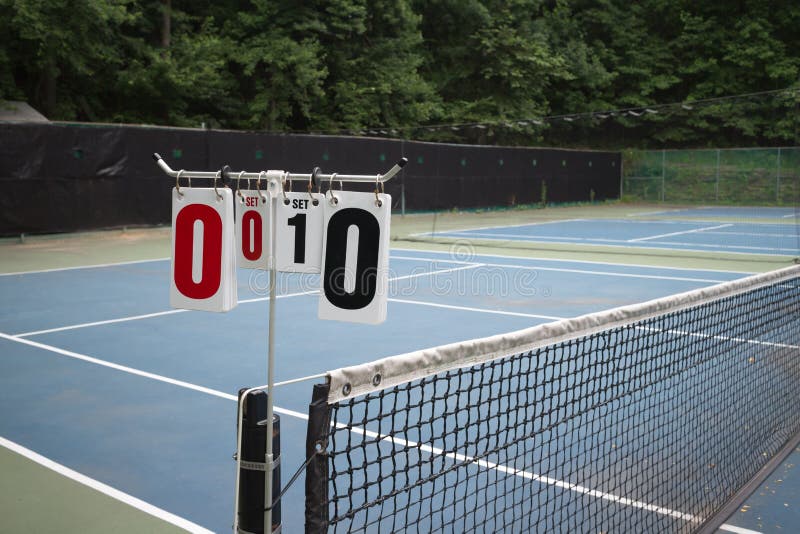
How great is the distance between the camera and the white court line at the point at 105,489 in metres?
3.87

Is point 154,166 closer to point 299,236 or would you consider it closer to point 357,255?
point 299,236

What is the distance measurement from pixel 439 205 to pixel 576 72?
18.5 metres

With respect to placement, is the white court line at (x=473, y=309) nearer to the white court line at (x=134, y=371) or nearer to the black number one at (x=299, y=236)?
the white court line at (x=134, y=371)

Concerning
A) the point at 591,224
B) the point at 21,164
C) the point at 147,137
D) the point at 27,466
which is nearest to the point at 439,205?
the point at 591,224

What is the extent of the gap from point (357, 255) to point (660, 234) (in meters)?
18.9

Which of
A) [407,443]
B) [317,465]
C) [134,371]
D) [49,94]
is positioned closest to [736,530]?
[407,443]

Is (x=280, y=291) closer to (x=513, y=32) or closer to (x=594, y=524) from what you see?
(x=594, y=524)

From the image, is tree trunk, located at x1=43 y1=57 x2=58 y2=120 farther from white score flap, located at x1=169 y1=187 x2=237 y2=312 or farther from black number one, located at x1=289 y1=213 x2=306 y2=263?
black number one, located at x1=289 y1=213 x2=306 y2=263

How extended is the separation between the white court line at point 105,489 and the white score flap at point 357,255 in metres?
1.56

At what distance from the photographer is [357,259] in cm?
278

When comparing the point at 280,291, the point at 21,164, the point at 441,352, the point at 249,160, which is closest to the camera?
the point at 441,352

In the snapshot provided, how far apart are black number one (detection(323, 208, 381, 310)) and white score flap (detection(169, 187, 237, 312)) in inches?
15.5

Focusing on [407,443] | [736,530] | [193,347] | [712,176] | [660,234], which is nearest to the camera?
[407,443]

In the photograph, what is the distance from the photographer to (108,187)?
55.2 feet
